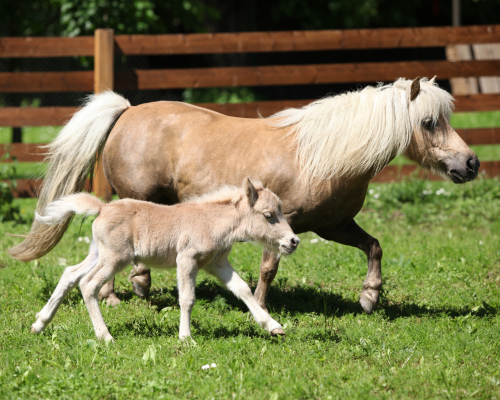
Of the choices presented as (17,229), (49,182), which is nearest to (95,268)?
(49,182)

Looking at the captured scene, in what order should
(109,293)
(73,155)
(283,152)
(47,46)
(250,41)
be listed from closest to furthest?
1. (283,152)
2. (109,293)
3. (73,155)
4. (47,46)
5. (250,41)

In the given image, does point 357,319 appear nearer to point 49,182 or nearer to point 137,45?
point 49,182

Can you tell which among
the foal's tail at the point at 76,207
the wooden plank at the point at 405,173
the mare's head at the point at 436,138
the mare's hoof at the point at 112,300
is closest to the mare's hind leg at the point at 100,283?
the foal's tail at the point at 76,207

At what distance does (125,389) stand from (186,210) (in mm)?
1466

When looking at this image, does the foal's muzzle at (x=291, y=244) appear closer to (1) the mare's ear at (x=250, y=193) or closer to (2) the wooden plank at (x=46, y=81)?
(1) the mare's ear at (x=250, y=193)

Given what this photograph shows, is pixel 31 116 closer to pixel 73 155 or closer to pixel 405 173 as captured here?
pixel 73 155

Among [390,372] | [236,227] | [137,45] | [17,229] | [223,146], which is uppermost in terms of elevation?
[137,45]

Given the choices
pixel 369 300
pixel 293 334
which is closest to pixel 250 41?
pixel 369 300

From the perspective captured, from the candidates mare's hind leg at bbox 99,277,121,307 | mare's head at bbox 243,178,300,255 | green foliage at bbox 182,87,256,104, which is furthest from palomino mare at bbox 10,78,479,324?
green foliage at bbox 182,87,256,104

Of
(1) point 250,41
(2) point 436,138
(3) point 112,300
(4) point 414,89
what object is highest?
(1) point 250,41

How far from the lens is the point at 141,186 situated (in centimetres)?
515

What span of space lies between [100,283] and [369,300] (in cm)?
225

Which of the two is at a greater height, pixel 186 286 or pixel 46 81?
pixel 46 81

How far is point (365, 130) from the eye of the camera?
14.9 ft
